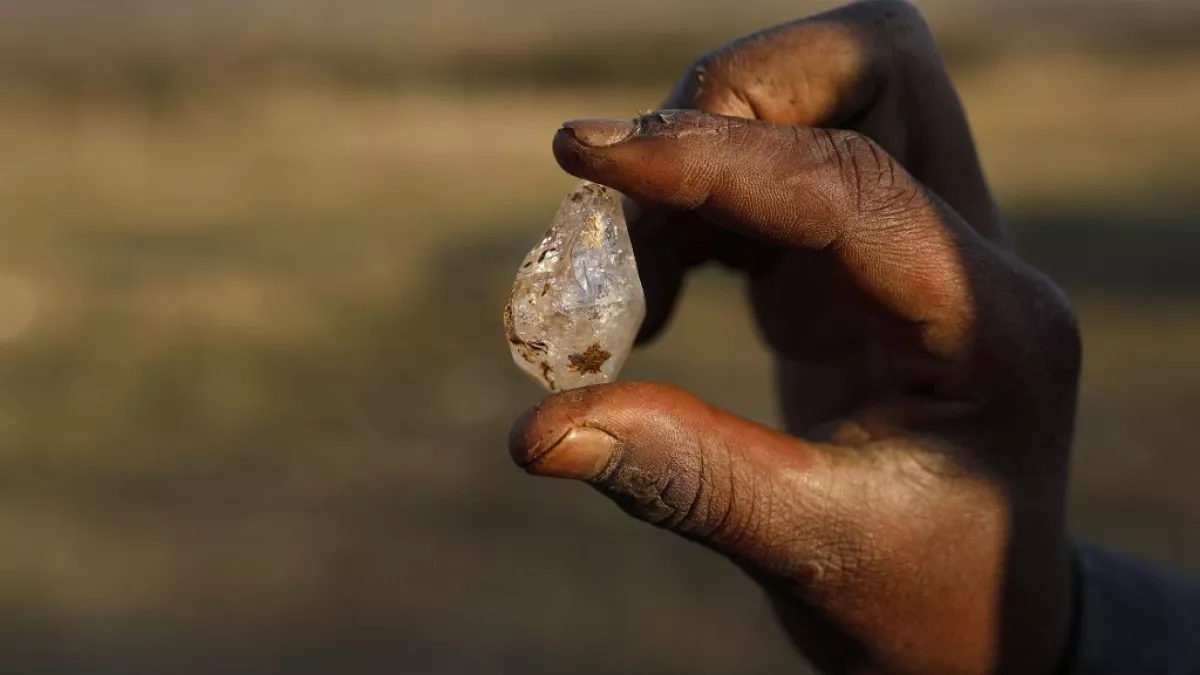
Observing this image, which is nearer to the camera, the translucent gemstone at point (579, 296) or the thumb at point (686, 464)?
the thumb at point (686, 464)

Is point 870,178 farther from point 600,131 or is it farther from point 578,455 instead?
point 578,455

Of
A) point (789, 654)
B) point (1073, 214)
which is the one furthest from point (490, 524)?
point (1073, 214)

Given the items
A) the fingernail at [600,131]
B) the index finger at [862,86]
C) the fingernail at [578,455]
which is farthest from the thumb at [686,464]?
the index finger at [862,86]

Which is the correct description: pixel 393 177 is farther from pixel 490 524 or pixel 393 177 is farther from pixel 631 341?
pixel 631 341

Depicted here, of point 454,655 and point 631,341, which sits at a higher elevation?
point 631,341

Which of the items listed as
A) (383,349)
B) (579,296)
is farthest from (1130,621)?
(383,349)

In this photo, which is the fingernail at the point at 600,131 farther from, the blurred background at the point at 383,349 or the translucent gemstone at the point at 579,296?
the blurred background at the point at 383,349
